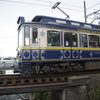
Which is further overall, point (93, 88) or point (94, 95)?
point (93, 88)

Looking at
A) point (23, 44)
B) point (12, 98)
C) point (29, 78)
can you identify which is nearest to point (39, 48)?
point (23, 44)

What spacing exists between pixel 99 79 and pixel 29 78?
4.24 metres

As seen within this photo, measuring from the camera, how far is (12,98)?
22.8 metres

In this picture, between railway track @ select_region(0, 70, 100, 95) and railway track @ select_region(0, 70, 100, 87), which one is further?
railway track @ select_region(0, 70, 100, 87)

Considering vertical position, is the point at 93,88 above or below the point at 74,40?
below

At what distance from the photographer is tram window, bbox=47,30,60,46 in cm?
670

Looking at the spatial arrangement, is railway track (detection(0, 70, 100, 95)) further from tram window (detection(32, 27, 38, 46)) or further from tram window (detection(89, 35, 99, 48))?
tram window (detection(89, 35, 99, 48))

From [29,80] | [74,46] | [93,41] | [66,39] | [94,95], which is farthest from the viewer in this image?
[93,41]

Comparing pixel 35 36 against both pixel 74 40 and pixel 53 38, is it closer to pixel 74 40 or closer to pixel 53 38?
pixel 53 38

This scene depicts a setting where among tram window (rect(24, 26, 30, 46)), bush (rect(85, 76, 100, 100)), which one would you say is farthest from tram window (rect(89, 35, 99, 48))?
tram window (rect(24, 26, 30, 46))

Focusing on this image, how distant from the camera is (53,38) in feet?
22.4

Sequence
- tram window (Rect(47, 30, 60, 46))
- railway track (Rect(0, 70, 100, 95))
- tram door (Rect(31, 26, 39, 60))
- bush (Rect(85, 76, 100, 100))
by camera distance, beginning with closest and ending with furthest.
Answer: railway track (Rect(0, 70, 100, 95)), bush (Rect(85, 76, 100, 100)), tram door (Rect(31, 26, 39, 60)), tram window (Rect(47, 30, 60, 46))

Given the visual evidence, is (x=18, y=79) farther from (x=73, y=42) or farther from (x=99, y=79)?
(x=99, y=79)

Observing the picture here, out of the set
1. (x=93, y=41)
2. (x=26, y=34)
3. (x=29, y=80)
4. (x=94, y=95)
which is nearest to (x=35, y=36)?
(x=26, y=34)
